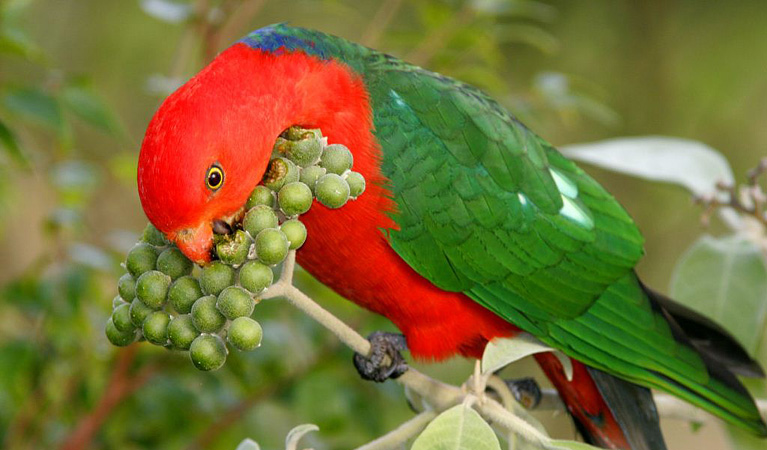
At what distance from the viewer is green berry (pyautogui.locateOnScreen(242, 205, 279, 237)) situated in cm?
79

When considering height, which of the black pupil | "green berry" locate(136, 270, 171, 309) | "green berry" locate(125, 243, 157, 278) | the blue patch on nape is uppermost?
the blue patch on nape

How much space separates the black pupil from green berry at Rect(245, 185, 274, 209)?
0.12 feet

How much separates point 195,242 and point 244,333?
5.2 inches

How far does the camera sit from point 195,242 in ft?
2.70

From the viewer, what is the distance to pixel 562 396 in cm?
133

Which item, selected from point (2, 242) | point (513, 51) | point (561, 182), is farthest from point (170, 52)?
point (561, 182)

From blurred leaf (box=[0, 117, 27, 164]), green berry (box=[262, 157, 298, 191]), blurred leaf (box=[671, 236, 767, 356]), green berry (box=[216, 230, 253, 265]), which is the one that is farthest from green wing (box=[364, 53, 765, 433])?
blurred leaf (box=[0, 117, 27, 164])

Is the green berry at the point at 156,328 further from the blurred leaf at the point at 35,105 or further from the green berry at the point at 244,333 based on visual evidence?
the blurred leaf at the point at 35,105

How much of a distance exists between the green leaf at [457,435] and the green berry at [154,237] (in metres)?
0.33

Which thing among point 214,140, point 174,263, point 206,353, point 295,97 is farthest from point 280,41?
point 206,353

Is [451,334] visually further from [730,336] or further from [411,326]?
[730,336]

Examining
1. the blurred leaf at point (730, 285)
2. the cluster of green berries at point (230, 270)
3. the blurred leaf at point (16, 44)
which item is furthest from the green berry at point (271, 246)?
the blurred leaf at point (730, 285)

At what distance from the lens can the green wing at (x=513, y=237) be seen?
113 centimetres

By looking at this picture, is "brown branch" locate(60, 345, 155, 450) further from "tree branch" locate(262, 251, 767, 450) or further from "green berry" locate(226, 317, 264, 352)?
"green berry" locate(226, 317, 264, 352)
